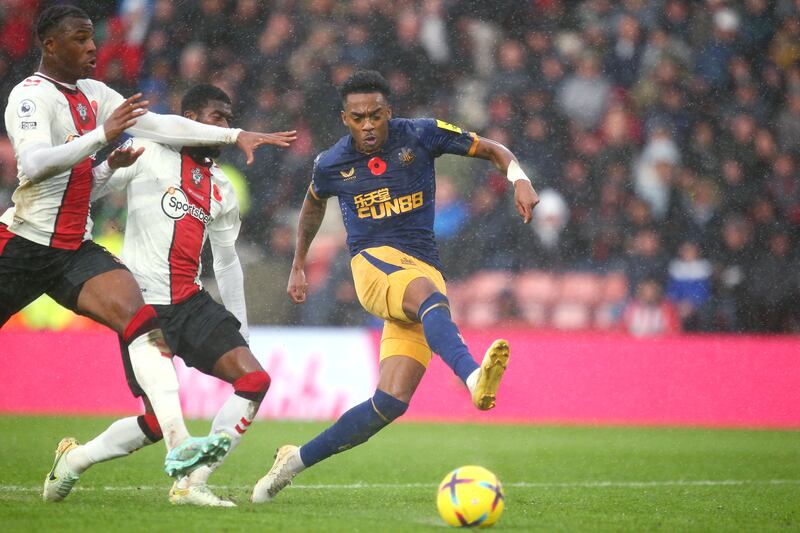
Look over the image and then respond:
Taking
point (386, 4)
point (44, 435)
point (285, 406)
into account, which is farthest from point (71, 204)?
point (386, 4)

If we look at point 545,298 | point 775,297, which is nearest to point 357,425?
point 545,298

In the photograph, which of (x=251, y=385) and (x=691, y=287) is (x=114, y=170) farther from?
(x=691, y=287)

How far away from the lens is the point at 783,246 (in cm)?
1185

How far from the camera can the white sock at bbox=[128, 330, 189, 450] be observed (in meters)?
5.00

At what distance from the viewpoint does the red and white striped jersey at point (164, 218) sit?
5.65 metres

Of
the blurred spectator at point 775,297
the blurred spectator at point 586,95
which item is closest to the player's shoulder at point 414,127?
the blurred spectator at point 775,297

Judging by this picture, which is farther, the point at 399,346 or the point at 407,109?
the point at 407,109

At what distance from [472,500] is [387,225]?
174 centimetres

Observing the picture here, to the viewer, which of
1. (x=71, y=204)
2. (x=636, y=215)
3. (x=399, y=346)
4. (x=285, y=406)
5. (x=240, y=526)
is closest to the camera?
(x=240, y=526)

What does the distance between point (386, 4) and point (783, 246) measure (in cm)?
539

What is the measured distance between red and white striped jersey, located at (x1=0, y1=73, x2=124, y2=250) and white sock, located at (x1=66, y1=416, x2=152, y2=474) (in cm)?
96

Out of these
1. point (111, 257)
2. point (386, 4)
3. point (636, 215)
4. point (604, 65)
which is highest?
point (386, 4)

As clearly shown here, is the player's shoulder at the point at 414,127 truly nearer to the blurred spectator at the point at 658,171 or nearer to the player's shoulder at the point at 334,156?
the player's shoulder at the point at 334,156

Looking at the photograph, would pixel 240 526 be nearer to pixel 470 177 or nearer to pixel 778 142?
pixel 470 177
